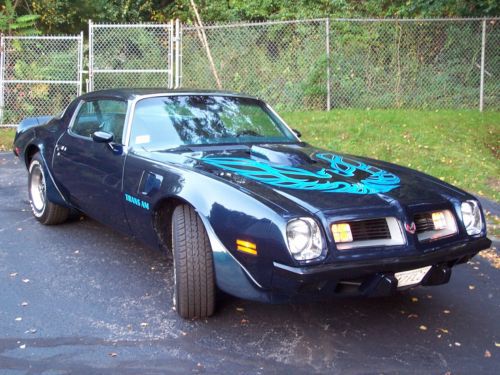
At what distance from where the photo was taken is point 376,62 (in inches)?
470

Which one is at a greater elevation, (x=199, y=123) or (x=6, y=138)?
(x=199, y=123)

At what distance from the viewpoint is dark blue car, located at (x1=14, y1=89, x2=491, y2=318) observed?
3.18 m

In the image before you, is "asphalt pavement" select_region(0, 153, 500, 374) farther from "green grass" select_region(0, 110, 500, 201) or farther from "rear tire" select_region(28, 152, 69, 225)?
"green grass" select_region(0, 110, 500, 201)

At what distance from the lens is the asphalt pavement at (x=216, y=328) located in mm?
3287

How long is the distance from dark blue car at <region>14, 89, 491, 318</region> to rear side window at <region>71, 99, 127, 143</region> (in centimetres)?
2

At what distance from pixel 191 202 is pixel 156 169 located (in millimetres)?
532

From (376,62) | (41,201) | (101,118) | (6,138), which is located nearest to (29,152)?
(41,201)

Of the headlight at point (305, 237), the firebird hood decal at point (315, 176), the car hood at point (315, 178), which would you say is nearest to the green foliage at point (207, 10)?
the car hood at point (315, 178)

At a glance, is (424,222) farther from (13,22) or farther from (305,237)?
(13,22)

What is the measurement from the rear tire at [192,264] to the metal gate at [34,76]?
9.11 metres

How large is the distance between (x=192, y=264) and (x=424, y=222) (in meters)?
1.43

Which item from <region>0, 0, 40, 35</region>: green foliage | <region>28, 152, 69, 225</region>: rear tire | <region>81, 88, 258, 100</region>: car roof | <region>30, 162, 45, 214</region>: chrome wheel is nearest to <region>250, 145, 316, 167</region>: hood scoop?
<region>81, 88, 258, 100</region>: car roof

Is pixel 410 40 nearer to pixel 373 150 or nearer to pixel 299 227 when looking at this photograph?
pixel 373 150

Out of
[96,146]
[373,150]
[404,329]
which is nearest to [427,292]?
[404,329]
